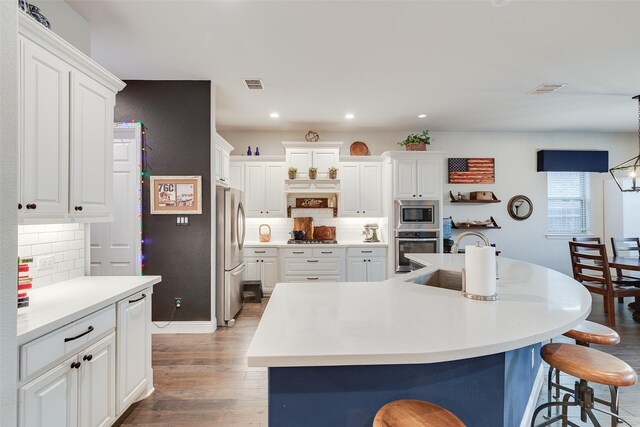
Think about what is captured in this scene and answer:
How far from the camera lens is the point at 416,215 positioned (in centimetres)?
514

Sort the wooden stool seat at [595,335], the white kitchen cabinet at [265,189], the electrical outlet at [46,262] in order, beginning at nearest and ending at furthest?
the wooden stool seat at [595,335] < the electrical outlet at [46,262] < the white kitchen cabinet at [265,189]

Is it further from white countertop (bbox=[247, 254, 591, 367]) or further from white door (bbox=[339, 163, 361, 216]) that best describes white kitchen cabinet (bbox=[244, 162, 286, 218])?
white countertop (bbox=[247, 254, 591, 367])

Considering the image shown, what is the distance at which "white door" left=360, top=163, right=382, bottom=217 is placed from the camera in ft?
18.2

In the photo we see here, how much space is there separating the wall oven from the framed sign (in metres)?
3.10

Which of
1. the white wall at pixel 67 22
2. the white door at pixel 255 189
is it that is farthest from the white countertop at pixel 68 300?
the white door at pixel 255 189

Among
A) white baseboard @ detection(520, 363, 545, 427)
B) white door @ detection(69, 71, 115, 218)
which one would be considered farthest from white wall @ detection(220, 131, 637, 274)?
white door @ detection(69, 71, 115, 218)

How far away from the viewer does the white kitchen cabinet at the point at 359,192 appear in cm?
555

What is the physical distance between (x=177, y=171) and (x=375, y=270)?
3328 millimetres

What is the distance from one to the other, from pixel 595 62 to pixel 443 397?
3795mm

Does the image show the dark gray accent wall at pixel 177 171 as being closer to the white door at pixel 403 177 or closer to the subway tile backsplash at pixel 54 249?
the subway tile backsplash at pixel 54 249

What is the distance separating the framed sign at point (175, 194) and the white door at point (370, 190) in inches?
113

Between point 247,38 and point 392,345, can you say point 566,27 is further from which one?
point 392,345

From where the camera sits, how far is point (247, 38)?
2.80 meters

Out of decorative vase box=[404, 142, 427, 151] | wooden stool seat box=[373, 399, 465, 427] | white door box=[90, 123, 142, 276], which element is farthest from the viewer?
decorative vase box=[404, 142, 427, 151]
